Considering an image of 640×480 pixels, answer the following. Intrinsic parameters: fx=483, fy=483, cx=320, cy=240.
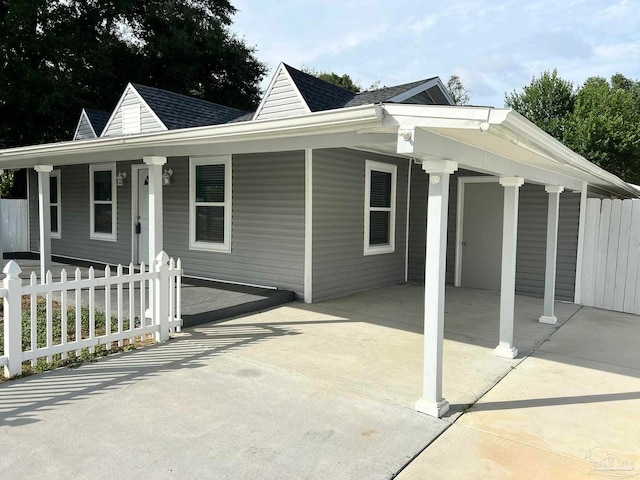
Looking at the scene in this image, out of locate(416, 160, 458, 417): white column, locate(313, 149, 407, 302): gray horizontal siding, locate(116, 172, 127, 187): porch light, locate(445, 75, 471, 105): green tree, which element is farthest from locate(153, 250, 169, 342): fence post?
locate(445, 75, 471, 105): green tree

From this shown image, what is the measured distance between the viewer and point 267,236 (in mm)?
7672

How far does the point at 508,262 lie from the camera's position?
4.89 metres

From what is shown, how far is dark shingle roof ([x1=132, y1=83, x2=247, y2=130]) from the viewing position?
10508 millimetres

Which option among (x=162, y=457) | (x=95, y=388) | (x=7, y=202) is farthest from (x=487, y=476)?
(x=7, y=202)

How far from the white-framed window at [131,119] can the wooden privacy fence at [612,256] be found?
9.18 m

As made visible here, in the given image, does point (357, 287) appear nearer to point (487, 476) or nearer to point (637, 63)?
point (487, 476)

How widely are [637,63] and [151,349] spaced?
125 ft

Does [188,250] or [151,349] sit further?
[188,250]

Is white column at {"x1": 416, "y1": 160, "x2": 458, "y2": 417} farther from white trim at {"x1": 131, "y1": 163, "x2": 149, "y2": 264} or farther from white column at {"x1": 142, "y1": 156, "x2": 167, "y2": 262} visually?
white trim at {"x1": 131, "y1": 163, "x2": 149, "y2": 264}

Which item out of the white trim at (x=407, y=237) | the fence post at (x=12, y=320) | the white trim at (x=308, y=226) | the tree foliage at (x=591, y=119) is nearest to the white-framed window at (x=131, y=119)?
the white trim at (x=308, y=226)

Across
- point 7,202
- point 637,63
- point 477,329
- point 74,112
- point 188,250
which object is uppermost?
point 637,63

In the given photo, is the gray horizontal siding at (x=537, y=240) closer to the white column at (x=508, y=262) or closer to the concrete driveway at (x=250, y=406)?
the concrete driveway at (x=250, y=406)

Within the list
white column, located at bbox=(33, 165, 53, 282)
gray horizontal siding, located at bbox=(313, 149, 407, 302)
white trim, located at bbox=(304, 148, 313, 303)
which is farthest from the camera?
white column, located at bbox=(33, 165, 53, 282)

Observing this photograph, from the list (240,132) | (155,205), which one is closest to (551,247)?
(240,132)
